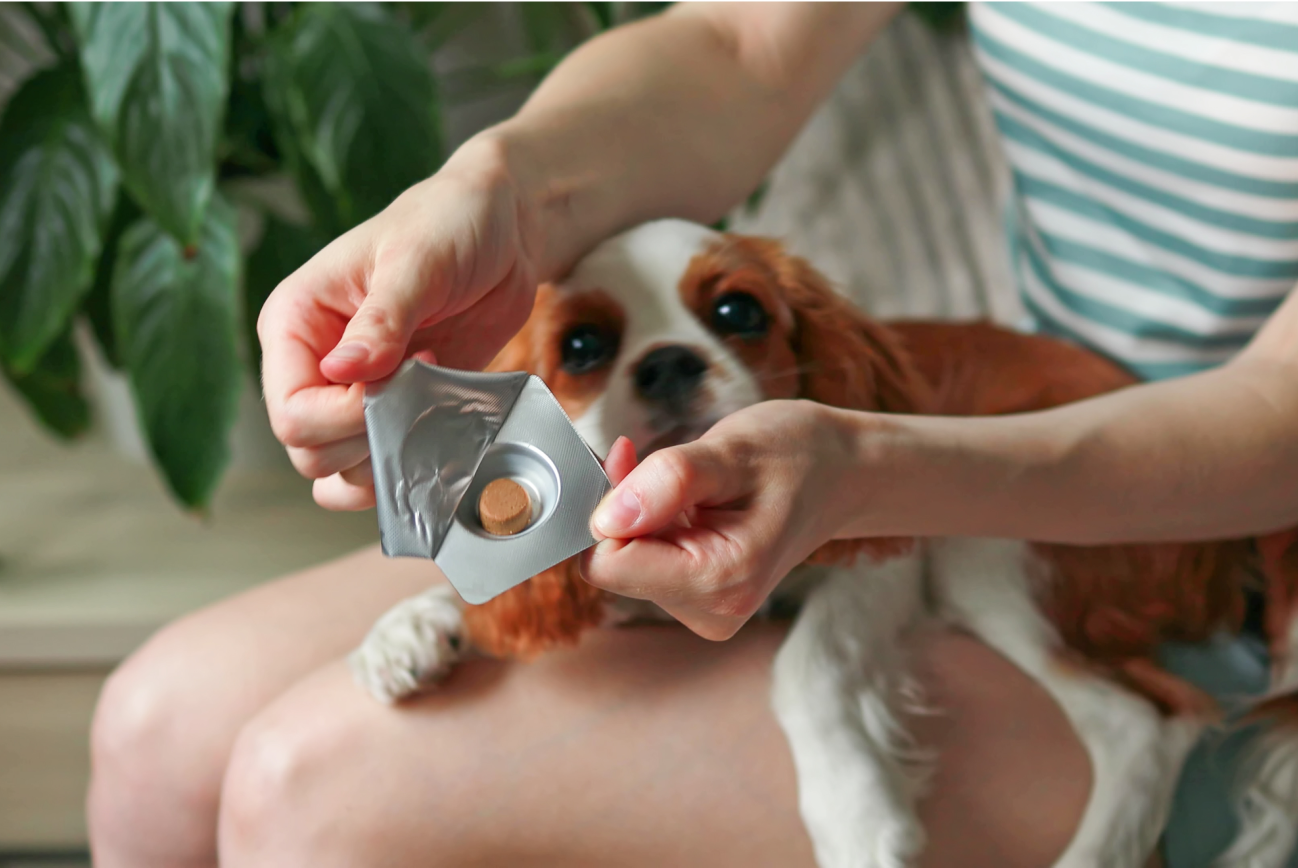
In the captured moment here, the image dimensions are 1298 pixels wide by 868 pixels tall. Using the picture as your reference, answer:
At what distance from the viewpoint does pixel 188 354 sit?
1101 mm

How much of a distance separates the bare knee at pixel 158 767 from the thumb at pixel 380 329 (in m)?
0.43

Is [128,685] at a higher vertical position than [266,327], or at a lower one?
lower

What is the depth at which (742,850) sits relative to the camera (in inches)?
26.7

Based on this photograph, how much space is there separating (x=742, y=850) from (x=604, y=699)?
0.43ft

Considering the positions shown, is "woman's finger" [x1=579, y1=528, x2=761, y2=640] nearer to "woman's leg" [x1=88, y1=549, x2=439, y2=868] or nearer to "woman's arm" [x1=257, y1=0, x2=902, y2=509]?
"woman's arm" [x1=257, y1=0, x2=902, y2=509]

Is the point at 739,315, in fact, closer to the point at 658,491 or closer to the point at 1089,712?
the point at 658,491

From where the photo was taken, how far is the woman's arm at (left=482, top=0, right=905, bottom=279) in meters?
0.78

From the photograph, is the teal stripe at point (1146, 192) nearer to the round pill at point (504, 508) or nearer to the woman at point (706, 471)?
the woman at point (706, 471)

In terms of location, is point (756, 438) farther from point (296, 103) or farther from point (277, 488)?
point (277, 488)

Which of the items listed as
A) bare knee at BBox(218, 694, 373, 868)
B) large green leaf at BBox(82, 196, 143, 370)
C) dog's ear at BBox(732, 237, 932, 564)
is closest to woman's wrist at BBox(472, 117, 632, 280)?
dog's ear at BBox(732, 237, 932, 564)

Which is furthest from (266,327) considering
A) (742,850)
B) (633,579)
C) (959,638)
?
(959,638)

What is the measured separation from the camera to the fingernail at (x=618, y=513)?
476 millimetres

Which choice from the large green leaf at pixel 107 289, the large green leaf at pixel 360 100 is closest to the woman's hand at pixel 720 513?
the large green leaf at pixel 360 100

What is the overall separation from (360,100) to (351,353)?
60 cm
